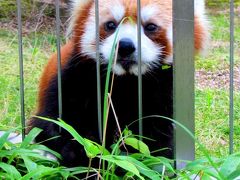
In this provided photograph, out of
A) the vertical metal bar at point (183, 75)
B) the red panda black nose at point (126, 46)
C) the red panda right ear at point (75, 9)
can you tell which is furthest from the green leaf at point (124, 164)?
the red panda right ear at point (75, 9)

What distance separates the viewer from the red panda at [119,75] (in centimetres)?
301

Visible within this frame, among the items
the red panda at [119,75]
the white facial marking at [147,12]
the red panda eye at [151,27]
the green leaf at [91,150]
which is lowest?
the green leaf at [91,150]

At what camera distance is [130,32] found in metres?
3.02

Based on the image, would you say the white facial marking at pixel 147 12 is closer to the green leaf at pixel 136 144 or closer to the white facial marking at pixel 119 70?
the white facial marking at pixel 119 70

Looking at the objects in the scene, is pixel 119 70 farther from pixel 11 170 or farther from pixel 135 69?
pixel 11 170

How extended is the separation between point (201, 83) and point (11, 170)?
3237mm

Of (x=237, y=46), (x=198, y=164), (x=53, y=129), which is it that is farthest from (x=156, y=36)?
(x=237, y=46)

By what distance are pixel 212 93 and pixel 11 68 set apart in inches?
74.5

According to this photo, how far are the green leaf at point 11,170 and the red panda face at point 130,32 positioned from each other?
90cm

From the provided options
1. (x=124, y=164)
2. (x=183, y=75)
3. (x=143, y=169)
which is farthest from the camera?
(x=183, y=75)

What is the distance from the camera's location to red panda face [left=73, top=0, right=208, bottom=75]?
10.1 feet

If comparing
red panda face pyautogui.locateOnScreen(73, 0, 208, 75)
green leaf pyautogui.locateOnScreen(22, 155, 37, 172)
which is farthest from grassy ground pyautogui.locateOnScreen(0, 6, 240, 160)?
green leaf pyautogui.locateOnScreen(22, 155, 37, 172)

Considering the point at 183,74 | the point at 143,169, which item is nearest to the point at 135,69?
the point at 183,74

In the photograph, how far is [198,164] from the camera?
2.39 meters
